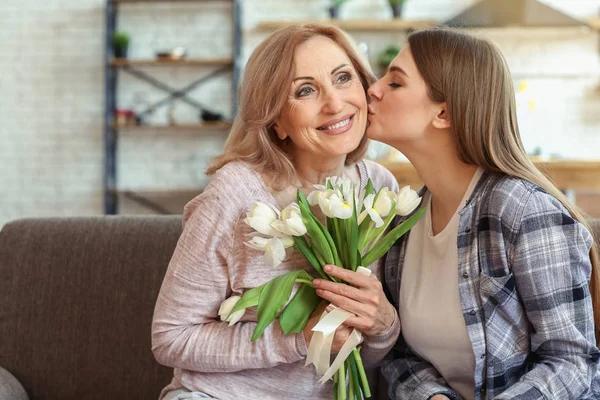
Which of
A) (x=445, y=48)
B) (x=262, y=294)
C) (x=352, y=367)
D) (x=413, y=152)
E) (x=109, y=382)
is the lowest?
(x=109, y=382)

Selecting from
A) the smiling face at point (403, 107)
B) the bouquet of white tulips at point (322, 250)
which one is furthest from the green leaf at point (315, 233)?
the smiling face at point (403, 107)

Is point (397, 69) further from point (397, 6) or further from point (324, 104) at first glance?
point (397, 6)

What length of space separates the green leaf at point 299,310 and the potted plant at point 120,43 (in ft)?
15.6

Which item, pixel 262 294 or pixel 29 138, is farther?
pixel 29 138

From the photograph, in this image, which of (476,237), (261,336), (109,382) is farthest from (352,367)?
(109,382)

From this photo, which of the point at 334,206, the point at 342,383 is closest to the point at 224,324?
the point at 342,383

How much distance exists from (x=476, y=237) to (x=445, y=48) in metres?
0.45

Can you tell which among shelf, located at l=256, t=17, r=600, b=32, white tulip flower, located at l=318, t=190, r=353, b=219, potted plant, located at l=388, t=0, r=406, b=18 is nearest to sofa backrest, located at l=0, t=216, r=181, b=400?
Result: white tulip flower, located at l=318, t=190, r=353, b=219

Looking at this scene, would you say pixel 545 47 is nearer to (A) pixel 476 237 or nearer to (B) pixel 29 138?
(B) pixel 29 138

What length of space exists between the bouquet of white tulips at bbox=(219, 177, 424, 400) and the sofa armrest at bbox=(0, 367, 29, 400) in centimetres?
74

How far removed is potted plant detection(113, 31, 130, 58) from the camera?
5906 millimetres

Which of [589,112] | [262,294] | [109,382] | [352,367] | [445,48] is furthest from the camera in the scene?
[589,112]

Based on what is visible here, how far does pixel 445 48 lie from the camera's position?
5.60 feet

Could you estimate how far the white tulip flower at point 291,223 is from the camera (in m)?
1.45
